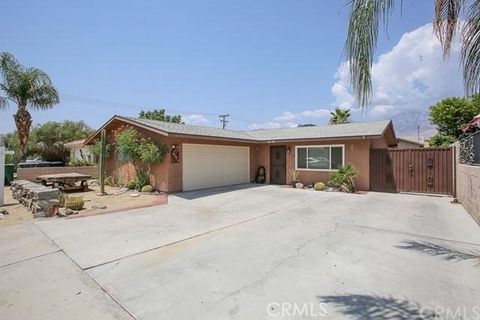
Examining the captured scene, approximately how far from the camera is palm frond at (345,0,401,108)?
3354mm

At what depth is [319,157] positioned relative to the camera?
48.2 feet

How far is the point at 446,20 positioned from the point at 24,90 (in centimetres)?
2104

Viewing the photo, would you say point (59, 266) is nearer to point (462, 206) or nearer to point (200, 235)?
point (200, 235)

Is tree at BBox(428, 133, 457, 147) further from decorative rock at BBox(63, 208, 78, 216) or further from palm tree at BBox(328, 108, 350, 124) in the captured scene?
decorative rock at BBox(63, 208, 78, 216)

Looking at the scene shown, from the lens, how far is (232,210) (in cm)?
872

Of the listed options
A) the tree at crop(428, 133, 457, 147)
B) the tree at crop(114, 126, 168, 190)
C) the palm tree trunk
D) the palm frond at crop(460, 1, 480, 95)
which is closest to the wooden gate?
the palm frond at crop(460, 1, 480, 95)

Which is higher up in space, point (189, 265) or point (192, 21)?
point (192, 21)

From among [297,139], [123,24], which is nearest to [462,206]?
[297,139]

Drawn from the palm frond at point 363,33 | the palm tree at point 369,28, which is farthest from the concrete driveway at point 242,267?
the palm frond at point 363,33

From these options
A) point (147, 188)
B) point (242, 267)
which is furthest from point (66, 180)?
point (242, 267)

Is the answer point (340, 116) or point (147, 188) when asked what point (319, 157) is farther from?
point (340, 116)

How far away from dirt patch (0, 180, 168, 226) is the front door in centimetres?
677

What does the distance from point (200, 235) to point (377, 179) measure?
10304 mm

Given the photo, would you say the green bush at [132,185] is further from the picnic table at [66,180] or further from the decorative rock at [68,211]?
the decorative rock at [68,211]
